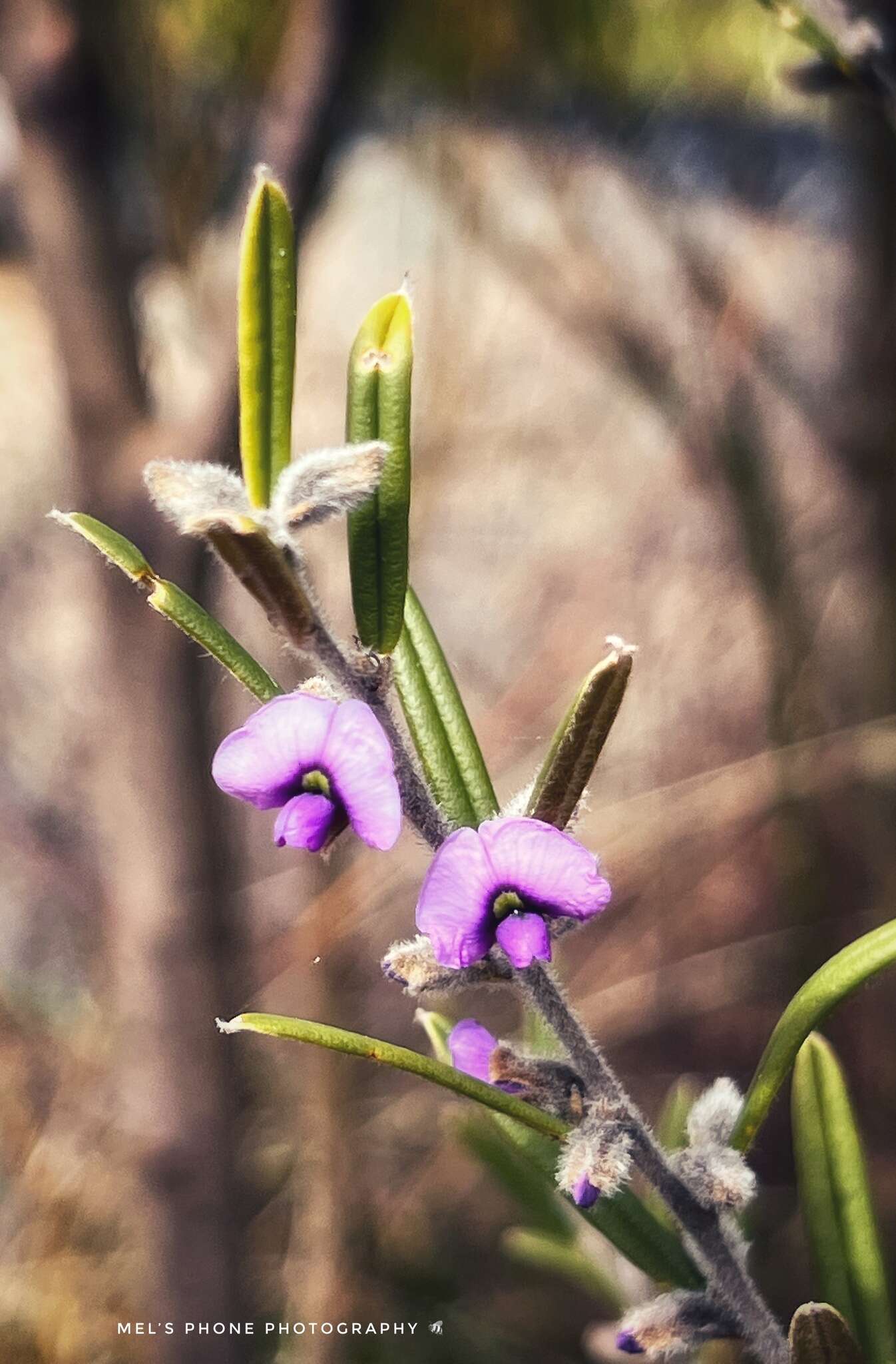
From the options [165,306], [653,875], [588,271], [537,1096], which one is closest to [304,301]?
[165,306]

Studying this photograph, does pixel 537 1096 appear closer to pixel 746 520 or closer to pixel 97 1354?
pixel 746 520

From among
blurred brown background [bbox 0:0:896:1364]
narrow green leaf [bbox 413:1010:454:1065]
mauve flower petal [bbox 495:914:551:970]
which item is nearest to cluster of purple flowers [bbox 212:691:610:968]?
mauve flower petal [bbox 495:914:551:970]

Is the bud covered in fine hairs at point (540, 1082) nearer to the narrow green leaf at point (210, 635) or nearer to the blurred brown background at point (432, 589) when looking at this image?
the narrow green leaf at point (210, 635)

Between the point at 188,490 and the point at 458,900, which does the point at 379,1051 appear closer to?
the point at 458,900

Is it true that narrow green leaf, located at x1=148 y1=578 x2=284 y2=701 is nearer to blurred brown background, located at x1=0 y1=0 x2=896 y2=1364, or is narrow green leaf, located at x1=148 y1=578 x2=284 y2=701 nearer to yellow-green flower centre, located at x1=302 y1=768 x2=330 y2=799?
yellow-green flower centre, located at x1=302 y1=768 x2=330 y2=799

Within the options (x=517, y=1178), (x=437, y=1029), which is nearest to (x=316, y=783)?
(x=437, y=1029)
